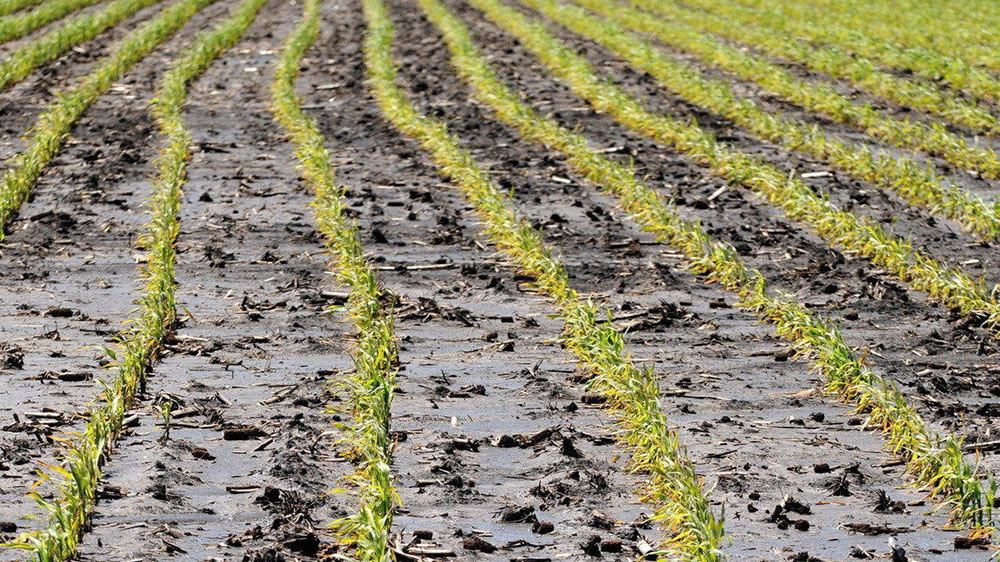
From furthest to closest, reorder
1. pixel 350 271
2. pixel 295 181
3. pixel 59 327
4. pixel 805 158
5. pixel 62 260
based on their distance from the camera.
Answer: pixel 805 158 < pixel 295 181 < pixel 62 260 < pixel 350 271 < pixel 59 327

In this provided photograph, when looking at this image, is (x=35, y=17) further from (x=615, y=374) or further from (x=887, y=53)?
(x=615, y=374)

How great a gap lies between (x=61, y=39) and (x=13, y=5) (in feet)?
20.2

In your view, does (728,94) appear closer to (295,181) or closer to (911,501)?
(295,181)

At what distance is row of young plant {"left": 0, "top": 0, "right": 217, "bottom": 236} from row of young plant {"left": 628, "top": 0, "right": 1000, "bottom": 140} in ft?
27.4

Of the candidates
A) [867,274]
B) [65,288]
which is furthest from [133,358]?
[867,274]

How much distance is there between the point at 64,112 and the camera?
40.8 ft

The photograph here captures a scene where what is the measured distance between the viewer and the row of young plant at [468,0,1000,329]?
738 centimetres

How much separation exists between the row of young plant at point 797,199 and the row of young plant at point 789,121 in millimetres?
678

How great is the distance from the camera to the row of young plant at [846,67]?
1278 cm

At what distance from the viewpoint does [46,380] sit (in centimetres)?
604

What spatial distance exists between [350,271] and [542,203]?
2.41m

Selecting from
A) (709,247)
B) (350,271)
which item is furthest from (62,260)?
→ (709,247)

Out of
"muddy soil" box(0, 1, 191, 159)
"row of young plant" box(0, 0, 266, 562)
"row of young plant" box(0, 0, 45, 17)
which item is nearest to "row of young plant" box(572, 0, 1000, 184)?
"row of young plant" box(0, 0, 266, 562)

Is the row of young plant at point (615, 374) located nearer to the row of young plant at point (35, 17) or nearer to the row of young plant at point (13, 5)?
the row of young plant at point (35, 17)
